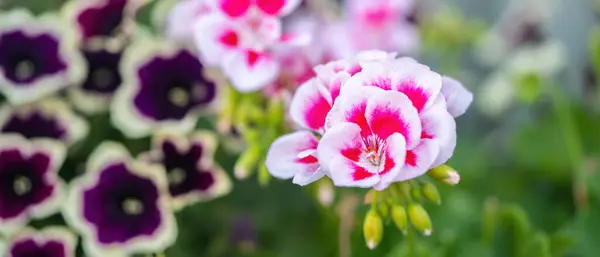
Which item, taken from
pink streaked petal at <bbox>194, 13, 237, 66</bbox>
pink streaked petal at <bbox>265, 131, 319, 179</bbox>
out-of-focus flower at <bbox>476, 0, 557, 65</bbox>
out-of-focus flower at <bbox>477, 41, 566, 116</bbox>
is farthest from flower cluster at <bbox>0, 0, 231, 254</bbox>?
out-of-focus flower at <bbox>476, 0, 557, 65</bbox>

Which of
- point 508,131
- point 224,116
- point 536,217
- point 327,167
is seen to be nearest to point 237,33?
point 224,116

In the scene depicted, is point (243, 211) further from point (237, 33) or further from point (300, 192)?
point (237, 33)

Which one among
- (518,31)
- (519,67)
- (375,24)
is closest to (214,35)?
(375,24)

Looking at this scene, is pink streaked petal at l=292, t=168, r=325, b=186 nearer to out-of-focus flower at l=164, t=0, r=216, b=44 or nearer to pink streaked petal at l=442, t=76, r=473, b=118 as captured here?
pink streaked petal at l=442, t=76, r=473, b=118

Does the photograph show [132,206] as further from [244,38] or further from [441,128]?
[441,128]

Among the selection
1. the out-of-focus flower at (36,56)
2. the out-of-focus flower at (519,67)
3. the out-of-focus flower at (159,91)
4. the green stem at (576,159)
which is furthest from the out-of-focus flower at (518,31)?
the out-of-focus flower at (36,56)

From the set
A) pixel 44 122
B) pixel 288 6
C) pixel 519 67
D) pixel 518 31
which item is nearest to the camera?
pixel 288 6
